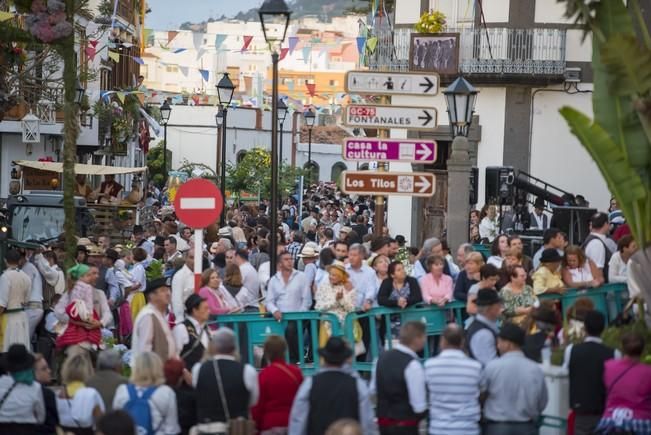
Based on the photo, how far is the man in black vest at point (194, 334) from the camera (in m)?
12.8

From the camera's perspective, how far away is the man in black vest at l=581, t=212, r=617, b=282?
58.5 ft

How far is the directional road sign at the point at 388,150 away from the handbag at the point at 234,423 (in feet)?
20.1

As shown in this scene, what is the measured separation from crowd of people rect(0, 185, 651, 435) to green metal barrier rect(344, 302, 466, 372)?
8cm

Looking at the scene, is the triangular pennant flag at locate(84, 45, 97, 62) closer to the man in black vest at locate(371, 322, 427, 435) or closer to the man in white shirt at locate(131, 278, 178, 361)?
the man in white shirt at locate(131, 278, 178, 361)

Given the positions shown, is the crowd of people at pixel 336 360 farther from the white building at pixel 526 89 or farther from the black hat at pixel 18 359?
the white building at pixel 526 89

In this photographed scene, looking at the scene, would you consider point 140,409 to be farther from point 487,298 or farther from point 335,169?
point 335,169

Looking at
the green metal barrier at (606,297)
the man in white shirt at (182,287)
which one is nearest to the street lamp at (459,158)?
the green metal barrier at (606,297)

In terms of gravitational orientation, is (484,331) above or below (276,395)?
above

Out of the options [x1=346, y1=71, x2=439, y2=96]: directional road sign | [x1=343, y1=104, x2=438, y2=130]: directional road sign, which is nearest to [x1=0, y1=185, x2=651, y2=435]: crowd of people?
[x1=343, y1=104, x2=438, y2=130]: directional road sign

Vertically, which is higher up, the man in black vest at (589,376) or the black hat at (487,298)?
the black hat at (487,298)

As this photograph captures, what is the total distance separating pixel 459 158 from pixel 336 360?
33.3 ft

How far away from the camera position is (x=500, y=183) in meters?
26.6

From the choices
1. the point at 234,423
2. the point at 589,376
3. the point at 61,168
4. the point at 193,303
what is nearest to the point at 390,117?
the point at 193,303

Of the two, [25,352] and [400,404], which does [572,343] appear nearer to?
[400,404]
